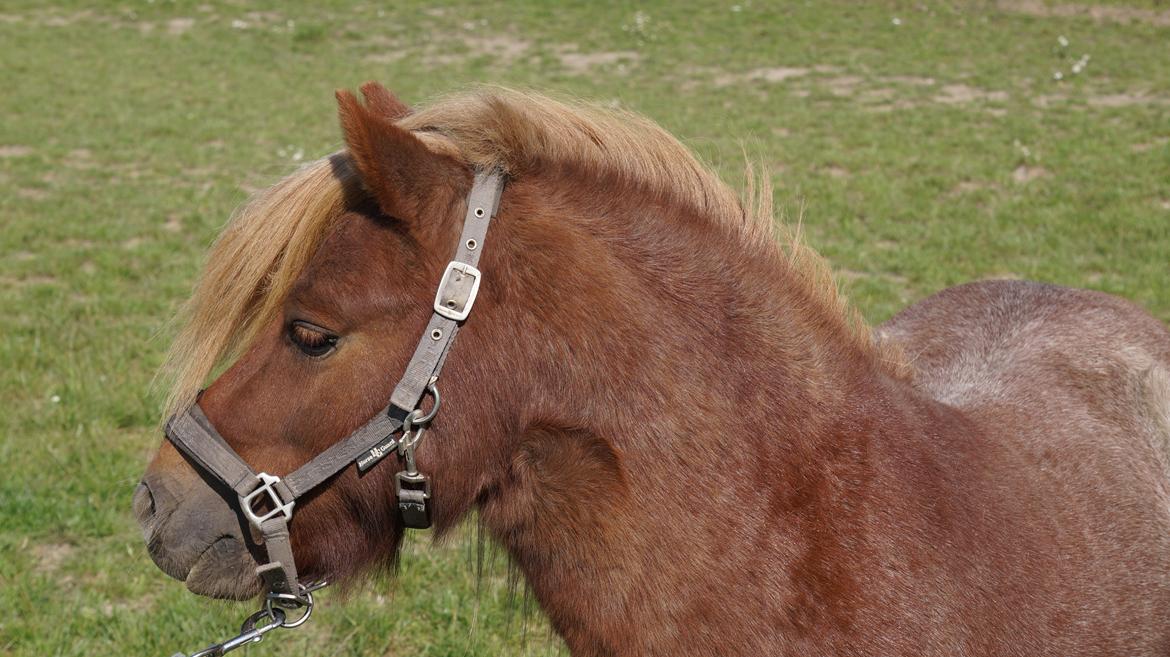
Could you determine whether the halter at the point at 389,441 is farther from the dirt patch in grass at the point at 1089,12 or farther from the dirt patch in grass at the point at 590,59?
the dirt patch in grass at the point at 1089,12

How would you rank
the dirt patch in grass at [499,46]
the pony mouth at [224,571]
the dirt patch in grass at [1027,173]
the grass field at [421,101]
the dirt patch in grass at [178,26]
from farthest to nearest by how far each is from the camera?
the dirt patch in grass at [178,26]
the dirt patch in grass at [499,46]
the dirt patch in grass at [1027,173]
the grass field at [421,101]
the pony mouth at [224,571]

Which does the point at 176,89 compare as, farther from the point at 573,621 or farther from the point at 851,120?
the point at 573,621

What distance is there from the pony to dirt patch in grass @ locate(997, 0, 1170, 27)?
17079 millimetres

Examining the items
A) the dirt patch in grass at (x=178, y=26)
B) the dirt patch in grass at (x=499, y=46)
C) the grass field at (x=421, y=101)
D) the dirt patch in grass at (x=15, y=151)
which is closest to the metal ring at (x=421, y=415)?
the grass field at (x=421, y=101)

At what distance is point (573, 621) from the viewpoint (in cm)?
201

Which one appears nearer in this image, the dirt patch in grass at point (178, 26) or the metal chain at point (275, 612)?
the metal chain at point (275, 612)

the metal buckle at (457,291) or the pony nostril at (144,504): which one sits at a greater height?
the metal buckle at (457,291)

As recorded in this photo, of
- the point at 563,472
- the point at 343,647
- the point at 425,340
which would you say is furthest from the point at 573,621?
the point at 343,647

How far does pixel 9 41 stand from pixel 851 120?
563 inches

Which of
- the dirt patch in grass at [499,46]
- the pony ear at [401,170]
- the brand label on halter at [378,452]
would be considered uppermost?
the pony ear at [401,170]

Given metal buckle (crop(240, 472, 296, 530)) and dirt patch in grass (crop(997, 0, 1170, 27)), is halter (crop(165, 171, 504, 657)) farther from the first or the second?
dirt patch in grass (crop(997, 0, 1170, 27))

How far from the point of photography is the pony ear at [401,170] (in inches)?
71.7

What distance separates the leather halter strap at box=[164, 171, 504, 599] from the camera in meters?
1.88

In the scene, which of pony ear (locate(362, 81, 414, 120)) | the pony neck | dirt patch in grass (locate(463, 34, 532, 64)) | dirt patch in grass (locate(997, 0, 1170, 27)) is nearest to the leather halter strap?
the pony neck
